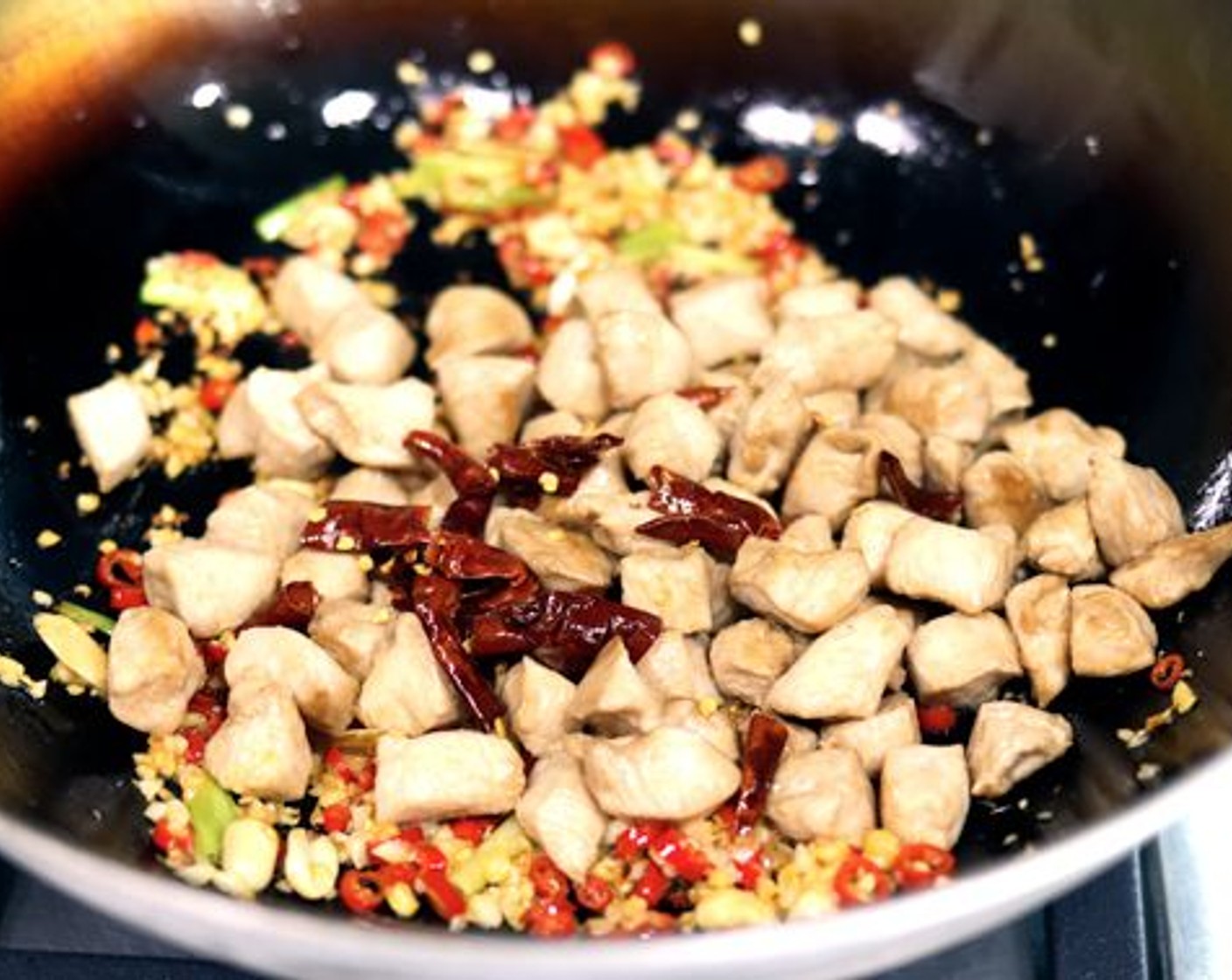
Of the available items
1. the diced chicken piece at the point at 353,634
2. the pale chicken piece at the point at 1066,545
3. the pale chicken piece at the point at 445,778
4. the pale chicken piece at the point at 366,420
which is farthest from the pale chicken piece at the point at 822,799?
the pale chicken piece at the point at 366,420

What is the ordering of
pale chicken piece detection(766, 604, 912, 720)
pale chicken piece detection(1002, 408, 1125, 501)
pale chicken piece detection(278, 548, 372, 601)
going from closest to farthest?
pale chicken piece detection(766, 604, 912, 720) → pale chicken piece detection(278, 548, 372, 601) → pale chicken piece detection(1002, 408, 1125, 501)

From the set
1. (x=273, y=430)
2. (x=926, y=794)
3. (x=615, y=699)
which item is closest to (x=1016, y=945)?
(x=926, y=794)

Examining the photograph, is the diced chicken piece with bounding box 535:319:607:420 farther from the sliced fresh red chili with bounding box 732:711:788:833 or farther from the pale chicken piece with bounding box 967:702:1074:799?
the pale chicken piece with bounding box 967:702:1074:799

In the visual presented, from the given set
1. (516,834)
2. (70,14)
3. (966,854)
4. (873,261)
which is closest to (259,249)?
(70,14)

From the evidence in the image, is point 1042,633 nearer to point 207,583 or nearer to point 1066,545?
point 1066,545

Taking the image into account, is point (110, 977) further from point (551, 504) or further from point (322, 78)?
point (322, 78)

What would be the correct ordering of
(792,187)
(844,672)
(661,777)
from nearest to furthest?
(661,777) < (844,672) < (792,187)

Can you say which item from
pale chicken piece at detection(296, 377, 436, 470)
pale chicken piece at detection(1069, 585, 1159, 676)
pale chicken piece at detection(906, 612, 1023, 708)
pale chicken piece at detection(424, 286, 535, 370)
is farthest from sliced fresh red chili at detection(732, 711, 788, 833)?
pale chicken piece at detection(424, 286, 535, 370)
